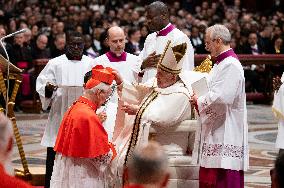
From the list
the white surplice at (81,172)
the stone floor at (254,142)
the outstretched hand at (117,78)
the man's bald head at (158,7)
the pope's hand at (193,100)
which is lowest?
the stone floor at (254,142)

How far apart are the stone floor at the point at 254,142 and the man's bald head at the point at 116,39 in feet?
6.33

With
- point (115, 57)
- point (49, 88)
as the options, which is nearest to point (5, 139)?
point (49, 88)

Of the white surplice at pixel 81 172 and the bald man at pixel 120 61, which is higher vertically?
the bald man at pixel 120 61

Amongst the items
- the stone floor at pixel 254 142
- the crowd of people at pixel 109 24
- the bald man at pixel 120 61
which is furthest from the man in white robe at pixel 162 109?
the crowd of people at pixel 109 24

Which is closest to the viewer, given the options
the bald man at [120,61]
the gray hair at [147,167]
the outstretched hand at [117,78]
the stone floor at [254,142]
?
the gray hair at [147,167]

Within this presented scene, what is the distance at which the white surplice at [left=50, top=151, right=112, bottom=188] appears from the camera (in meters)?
6.77

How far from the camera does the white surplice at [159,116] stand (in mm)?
7371

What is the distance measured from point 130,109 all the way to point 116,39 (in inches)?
66.4

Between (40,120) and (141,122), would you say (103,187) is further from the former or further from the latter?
(40,120)

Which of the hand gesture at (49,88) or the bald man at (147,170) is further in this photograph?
the hand gesture at (49,88)

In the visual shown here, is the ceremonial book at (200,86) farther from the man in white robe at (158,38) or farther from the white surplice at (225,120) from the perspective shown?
the man in white robe at (158,38)

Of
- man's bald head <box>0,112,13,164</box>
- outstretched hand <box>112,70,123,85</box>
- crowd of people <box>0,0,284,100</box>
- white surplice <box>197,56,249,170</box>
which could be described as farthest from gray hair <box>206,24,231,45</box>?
crowd of people <box>0,0,284,100</box>

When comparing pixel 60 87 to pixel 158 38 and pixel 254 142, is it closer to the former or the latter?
pixel 158 38

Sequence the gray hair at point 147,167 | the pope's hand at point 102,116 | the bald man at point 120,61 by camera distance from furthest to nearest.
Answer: the bald man at point 120,61
the pope's hand at point 102,116
the gray hair at point 147,167
